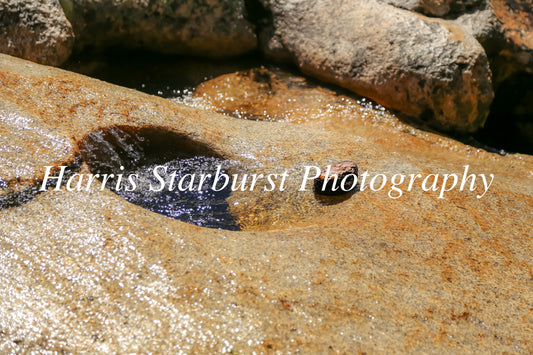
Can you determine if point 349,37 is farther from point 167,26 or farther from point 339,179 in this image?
point 339,179

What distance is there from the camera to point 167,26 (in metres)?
4.73

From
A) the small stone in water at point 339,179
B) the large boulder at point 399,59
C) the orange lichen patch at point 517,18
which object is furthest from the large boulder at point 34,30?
the orange lichen patch at point 517,18

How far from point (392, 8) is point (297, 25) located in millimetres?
927

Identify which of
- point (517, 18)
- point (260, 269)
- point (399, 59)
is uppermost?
point (517, 18)

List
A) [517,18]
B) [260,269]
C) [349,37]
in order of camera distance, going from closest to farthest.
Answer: [260,269] < [349,37] < [517,18]

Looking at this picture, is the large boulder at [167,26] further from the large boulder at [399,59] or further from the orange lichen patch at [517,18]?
the orange lichen patch at [517,18]

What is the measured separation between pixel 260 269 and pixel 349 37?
3.09 metres

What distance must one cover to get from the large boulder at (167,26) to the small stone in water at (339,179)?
99.5 inches

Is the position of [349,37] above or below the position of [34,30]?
above

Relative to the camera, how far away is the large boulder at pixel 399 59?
14.0ft

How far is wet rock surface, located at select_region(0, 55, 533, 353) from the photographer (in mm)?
1870

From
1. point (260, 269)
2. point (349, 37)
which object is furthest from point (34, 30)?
point (260, 269)

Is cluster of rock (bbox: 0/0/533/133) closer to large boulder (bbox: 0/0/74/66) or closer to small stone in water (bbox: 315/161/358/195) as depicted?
large boulder (bbox: 0/0/74/66)

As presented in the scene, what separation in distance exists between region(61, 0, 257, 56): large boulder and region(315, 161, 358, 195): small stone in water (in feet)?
8.29
